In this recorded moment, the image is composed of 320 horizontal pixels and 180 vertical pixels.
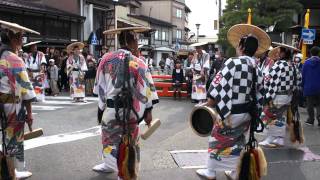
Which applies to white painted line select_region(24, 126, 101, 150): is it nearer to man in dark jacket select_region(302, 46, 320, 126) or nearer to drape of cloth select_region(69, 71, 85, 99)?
man in dark jacket select_region(302, 46, 320, 126)

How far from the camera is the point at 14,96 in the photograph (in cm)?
507

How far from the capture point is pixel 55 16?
24.9 metres

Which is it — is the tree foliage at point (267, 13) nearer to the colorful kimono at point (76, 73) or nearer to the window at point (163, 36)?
the colorful kimono at point (76, 73)

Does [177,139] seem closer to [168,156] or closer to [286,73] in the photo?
A: [168,156]

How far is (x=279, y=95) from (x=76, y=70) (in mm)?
8205

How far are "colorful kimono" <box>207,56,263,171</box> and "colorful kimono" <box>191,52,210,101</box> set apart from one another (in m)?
8.15

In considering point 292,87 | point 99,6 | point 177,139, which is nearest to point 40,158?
point 177,139

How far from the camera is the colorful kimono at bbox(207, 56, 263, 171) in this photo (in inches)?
201

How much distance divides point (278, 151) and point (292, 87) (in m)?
1.17

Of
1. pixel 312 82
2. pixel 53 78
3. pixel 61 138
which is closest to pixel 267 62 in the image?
pixel 312 82

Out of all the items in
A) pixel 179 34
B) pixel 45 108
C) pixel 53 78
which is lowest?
pixel 45 108

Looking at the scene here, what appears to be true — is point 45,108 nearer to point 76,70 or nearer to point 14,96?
point 76,70

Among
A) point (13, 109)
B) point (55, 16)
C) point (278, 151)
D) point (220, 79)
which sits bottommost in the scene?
point (278, 151)

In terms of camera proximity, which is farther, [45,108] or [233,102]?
[45,108]
